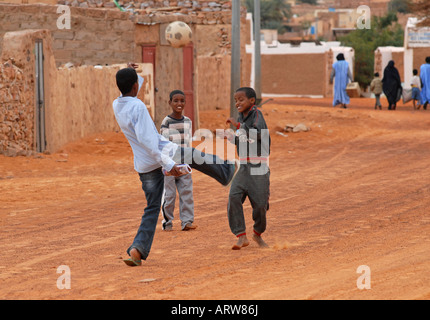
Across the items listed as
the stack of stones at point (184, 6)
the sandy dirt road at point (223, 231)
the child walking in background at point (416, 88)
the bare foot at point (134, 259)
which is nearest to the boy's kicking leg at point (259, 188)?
the sandy dirt road at point (223, 231)

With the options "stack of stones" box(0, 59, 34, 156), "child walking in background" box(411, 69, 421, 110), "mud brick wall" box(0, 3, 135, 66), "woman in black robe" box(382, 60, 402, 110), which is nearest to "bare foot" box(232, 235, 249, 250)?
"stack of stones" box(0, 59, 34, 156)

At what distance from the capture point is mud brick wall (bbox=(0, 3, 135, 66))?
59.4 ft

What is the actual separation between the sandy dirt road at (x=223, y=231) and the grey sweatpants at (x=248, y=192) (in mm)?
334

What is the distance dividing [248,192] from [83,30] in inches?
488

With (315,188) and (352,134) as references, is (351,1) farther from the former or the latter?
(315,188)

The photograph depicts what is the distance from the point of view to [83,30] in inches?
730

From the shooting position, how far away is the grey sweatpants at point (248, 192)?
7.10 metres

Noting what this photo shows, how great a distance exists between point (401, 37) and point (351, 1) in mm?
29001

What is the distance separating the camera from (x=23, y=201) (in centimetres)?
1106

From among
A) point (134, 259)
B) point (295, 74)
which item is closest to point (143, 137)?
point (134, 259)

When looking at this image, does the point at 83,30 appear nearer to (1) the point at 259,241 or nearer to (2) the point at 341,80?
(1) the point at 259,241

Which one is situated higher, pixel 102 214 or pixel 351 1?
pixel 351 1

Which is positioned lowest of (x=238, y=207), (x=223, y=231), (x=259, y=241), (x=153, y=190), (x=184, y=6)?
(x=223, y=231)

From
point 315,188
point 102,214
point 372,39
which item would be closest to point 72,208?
point 102,214
